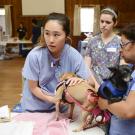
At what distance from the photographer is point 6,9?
7586 millimetres

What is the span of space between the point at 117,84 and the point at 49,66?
0.61m

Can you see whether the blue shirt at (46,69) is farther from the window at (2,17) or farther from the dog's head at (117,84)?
the window at (2,17)

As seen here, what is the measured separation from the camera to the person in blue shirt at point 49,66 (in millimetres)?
1668

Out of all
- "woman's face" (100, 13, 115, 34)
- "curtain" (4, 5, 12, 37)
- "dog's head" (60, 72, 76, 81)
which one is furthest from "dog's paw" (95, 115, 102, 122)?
"curtain" (4, 5, 12, 37)

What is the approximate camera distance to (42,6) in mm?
7496

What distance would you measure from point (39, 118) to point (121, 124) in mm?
529

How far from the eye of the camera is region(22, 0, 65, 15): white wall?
747 cm

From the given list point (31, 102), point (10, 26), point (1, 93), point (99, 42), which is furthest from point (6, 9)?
point (31, 102)

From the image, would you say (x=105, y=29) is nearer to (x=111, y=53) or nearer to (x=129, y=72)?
(x=111, y=53)

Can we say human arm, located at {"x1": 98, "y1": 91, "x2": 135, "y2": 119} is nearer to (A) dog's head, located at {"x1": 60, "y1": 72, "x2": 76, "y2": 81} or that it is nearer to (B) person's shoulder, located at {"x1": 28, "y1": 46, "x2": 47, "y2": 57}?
(A) dog's head, located at {"x1": 60, "y1": 72, "x2": 76, "y2": 81}

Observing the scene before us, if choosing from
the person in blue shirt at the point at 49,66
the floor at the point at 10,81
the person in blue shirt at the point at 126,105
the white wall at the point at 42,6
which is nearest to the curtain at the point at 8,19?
the white wall at the point at 42,6

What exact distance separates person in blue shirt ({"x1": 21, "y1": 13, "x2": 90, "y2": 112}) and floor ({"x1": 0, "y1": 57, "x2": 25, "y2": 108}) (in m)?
2.13

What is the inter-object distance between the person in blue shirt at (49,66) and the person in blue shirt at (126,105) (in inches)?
17.8


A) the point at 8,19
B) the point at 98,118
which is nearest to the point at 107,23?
the point at 98,118
